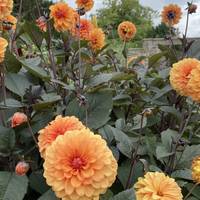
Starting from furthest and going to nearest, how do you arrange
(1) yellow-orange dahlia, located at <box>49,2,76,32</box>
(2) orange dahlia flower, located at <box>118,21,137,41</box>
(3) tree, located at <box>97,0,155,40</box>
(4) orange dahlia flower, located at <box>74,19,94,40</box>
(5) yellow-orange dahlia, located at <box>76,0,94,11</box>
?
(3) tree, located at <box>97,0,155,40</box>, (2) orange dahlia flower, located at <box>118,21,137,41</box>, (4) orange dahlia flower, located at <box>74,19,94,40</box>, (5) yellow-orange dahlia, located at <box>76,0,94,11</box>, (1) yellow-orange dahlia, located at <box>49,2,76,32</box>

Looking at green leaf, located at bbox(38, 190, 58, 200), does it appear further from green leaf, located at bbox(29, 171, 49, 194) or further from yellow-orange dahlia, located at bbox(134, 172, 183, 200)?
yellow-orange dahlia, located at bbox(134, 172, 183, 200)

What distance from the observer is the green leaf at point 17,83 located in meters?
1.52

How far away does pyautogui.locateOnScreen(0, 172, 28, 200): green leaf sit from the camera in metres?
1.21

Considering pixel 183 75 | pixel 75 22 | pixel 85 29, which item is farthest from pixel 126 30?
pixel 183 75

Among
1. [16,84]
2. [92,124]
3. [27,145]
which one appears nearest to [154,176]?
[92,124]

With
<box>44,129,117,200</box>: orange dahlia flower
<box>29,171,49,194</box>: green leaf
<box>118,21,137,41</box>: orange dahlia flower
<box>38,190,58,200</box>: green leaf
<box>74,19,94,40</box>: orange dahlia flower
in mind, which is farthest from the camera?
<box>118,21,137,41</box>: orange dahlia flower

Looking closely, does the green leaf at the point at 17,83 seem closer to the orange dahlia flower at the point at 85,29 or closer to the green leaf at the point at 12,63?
the green leaf at the point at 12,63

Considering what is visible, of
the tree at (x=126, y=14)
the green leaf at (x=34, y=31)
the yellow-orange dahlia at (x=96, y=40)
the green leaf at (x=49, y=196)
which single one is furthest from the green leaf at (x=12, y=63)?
the tree at (x=126, y=14)

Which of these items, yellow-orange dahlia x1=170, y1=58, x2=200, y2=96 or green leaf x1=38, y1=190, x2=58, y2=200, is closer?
green leaf x1=38, y1=190, x2=58, y2=200

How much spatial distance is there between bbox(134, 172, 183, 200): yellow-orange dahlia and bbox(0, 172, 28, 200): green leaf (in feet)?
1.11

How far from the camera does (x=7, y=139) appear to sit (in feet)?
4.42

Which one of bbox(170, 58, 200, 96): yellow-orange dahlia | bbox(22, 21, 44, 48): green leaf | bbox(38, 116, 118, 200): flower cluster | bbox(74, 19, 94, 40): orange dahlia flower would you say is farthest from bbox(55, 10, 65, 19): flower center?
bbox(38, 116, 118, 200): flower cluster

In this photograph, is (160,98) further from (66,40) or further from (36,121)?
(36,121)

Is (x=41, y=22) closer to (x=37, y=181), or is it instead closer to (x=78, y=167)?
(x=37, y=181)
